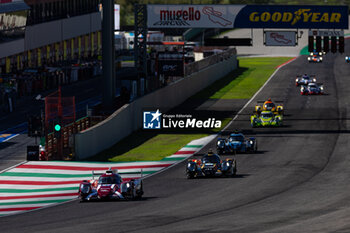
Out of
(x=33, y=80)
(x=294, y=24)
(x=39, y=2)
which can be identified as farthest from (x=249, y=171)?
(x=39, y=2)

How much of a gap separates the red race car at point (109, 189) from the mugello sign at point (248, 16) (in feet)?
95.8

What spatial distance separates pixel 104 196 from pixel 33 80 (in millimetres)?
42710

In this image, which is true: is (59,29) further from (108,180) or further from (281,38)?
(108,180)

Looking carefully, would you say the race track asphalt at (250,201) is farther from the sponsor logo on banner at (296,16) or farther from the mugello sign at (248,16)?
the mugello sign at (248,16)

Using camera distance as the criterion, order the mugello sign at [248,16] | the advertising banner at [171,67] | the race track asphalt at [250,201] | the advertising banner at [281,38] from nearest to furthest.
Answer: the race track asphalt at [250,201] < the mugello sign at [248,16] < the advertising banner at [281,38] < the advertising banner at [171,67]

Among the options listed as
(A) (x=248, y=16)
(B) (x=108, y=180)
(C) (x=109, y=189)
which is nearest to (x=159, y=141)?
(A) (x=248, y=16)

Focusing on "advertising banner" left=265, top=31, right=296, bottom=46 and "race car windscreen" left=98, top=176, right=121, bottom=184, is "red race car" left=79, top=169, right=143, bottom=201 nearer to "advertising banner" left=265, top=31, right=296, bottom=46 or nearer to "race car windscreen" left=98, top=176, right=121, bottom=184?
"race car windscreen" left=98, top=176, right=121, bottom=184

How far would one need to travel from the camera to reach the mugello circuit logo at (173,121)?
57062 mm

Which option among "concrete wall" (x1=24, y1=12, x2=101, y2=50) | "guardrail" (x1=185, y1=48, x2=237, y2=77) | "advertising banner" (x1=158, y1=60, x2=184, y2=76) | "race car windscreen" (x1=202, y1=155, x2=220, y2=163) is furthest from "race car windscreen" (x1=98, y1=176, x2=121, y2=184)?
"concrete wall" (x1=24, y1=12, x2=101, y2=50)

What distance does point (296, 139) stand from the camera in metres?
49.0

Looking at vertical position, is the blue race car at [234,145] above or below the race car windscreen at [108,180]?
below

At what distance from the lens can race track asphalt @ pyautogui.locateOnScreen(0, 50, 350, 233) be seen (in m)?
24.9

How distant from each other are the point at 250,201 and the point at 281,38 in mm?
31965

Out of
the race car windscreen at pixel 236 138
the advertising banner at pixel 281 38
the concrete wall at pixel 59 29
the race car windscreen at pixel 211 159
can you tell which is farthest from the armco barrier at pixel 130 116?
the concrete wall at pixel 59 29
